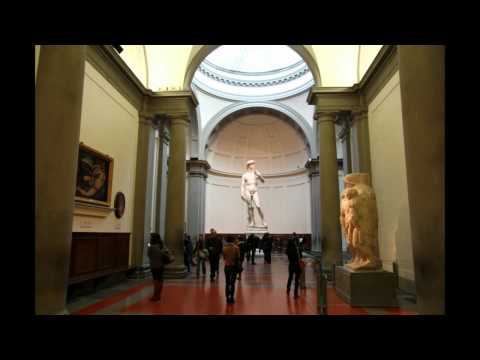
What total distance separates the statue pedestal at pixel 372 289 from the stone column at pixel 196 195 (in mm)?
13964

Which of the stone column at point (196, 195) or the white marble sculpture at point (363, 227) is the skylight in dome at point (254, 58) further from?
the white marble sculpture at point (363, 227)

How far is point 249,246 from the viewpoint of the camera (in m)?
14.9

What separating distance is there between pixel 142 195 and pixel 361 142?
716 centimetres

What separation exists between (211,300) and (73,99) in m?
4.58

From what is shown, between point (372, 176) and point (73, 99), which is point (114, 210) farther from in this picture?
point (372, 176)

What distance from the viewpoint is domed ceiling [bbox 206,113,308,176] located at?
23.5m

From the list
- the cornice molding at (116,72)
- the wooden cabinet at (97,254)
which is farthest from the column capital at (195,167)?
the wooden cabinet at (97,254)

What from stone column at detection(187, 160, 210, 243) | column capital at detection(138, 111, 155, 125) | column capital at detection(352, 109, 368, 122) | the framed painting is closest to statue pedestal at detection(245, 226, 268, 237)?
stone column at detection(187, 160, 210, 243)

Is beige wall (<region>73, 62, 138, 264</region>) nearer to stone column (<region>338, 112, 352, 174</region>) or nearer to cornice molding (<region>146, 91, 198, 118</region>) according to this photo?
cornice molding (<region>146, 91, 198, 118</region>)

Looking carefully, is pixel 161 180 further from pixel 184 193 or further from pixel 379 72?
pixel 379 72

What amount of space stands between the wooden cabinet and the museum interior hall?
41 mm

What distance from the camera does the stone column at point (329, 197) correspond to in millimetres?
9734
